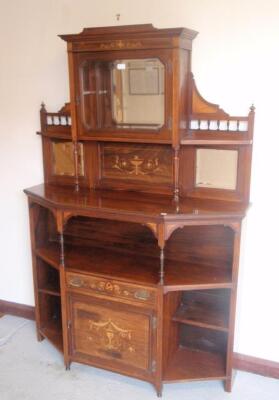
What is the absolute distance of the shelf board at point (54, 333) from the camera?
2.45 m

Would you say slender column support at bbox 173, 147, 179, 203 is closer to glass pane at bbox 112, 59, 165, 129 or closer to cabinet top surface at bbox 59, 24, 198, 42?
glass pane at bbox 112, 59, 165, 129

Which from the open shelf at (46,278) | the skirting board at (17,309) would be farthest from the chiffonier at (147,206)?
the skirting board at (17,309)

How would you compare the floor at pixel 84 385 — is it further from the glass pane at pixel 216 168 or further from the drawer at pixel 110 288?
the glass pane at pixel 216 168

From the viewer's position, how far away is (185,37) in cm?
192

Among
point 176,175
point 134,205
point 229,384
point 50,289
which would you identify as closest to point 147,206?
point 134,205

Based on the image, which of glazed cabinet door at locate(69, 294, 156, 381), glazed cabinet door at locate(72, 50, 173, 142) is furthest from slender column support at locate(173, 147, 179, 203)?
glazed cabinet door at locate(69, 294, 156, 381)

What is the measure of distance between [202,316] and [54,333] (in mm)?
942

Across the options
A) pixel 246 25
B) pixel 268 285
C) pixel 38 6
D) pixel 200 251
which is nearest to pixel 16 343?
pixel 200 251

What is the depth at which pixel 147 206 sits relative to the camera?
6.61 ft

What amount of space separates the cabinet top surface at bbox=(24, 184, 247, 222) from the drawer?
0.34 meters

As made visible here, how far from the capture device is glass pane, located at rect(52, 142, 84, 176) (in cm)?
244

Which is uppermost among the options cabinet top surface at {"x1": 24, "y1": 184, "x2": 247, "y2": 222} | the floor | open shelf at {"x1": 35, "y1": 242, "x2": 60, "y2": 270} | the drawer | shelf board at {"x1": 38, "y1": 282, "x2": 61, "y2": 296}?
cabinet top surface at {"x1": 24, "y1": 184, "x2": 247, "y2": 222}

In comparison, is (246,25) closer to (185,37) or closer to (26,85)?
(185,37)

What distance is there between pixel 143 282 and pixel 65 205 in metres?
0.53
